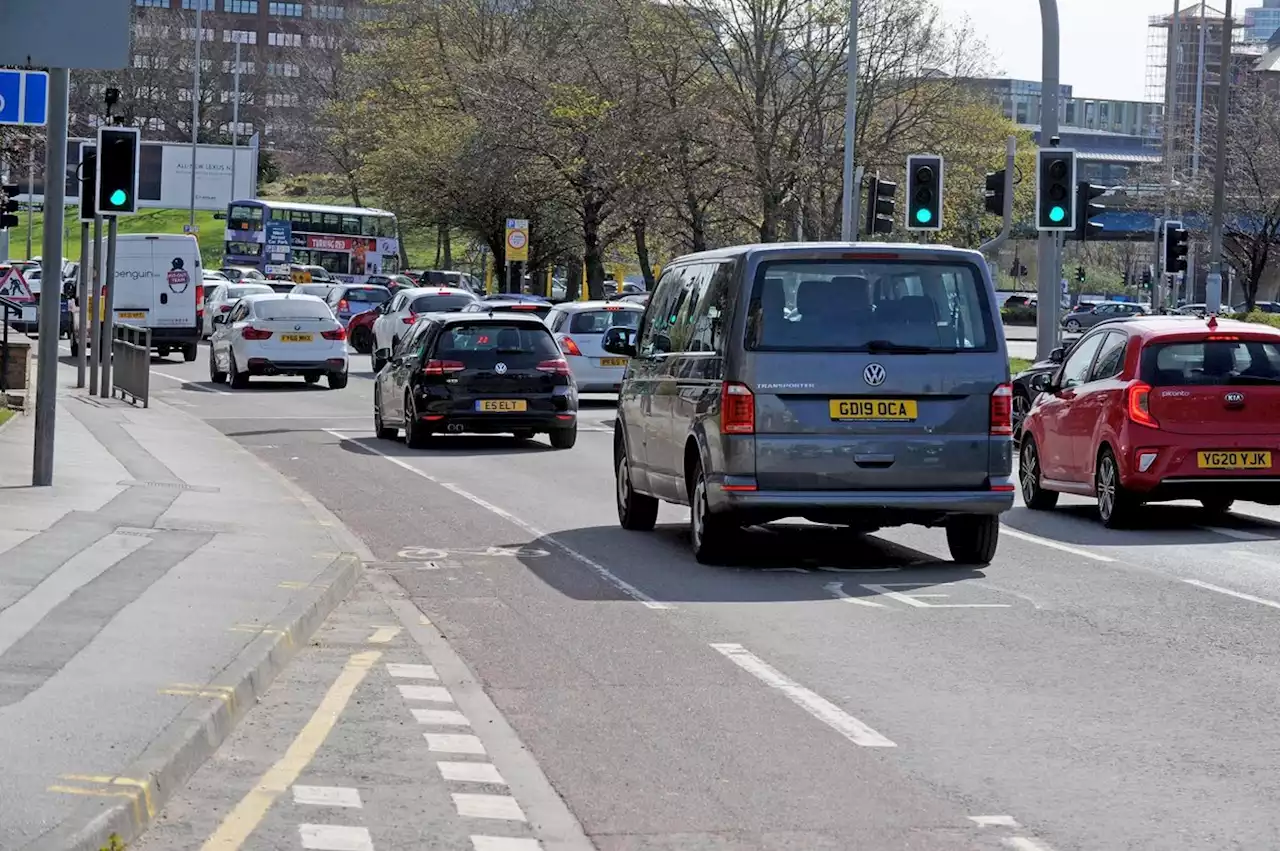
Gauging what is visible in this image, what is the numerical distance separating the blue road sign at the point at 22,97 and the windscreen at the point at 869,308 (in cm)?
620

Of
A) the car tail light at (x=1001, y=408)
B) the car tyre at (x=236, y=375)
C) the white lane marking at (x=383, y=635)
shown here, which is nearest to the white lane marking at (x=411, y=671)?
the white lane marking at (x=383, y=635)

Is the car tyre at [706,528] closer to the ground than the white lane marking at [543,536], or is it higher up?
higher up

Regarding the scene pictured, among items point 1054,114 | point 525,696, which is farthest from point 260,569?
point 1054,114

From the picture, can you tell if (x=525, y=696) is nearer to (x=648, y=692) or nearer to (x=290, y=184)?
(x=648, y=692)

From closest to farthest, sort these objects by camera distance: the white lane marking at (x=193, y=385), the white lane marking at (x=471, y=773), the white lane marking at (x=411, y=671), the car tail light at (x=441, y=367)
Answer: the white lane marking at (x=471, y=773), the white lane marking at (x=411, y=671), the car tail light at (x=441, y=367), the white lane marking at (x=193, y=385)

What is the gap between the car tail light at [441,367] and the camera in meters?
24.5

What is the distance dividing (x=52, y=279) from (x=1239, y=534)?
917 cm

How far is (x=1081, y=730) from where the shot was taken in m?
8.19

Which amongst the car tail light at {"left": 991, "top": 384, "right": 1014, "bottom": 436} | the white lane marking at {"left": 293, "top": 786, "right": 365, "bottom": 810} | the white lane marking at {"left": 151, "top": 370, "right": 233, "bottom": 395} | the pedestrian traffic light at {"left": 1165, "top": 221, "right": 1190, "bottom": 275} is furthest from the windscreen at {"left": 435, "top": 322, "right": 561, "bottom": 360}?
the pedestrian traffic light at {"left": 1165, "top": 221, "right": 1190, "bottom": 275}

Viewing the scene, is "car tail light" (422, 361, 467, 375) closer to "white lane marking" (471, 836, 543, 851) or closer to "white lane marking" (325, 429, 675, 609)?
"white lane marking" (325, 429, 675, 609)

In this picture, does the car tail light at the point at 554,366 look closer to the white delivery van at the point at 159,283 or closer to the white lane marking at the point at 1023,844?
the white lane marking at the point at 1023,844

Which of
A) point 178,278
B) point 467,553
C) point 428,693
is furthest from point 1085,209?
point 178,278

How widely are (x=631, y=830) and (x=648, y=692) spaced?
8.19 feet

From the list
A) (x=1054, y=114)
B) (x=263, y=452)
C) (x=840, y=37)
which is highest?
(x=840, y=37)
